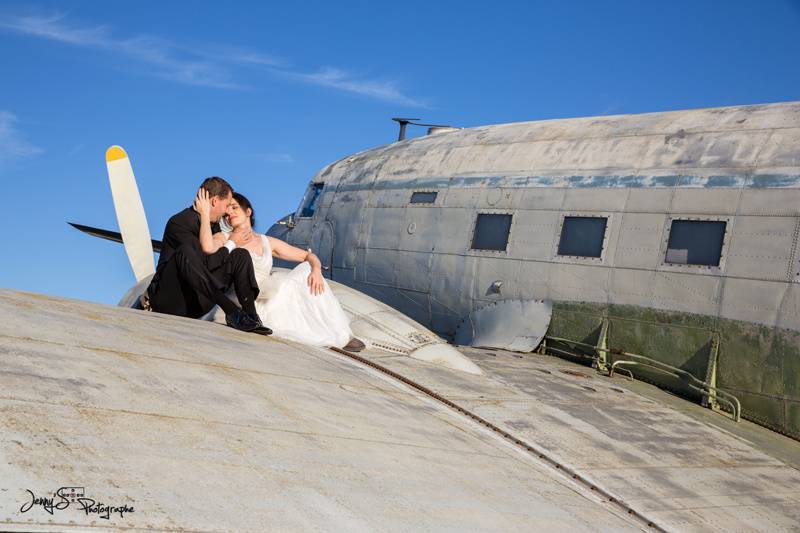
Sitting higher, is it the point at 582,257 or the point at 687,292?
the point at 582,257

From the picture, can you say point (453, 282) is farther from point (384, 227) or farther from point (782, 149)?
point (782, 149)

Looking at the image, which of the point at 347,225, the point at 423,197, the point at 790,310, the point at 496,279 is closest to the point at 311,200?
the point at 347,225

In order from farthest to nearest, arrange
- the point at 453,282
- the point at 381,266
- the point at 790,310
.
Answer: the point at 381,266
the point at 453,282
the point at 790,310

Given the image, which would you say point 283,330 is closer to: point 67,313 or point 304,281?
point 304,281

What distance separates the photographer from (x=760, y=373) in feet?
34.7

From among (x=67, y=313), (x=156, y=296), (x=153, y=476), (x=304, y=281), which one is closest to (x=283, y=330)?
(x=304, y=281)

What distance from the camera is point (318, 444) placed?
5.41m

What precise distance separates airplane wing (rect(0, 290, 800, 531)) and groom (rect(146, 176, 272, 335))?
49 centimetres

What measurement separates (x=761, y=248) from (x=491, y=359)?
3551 millimetres

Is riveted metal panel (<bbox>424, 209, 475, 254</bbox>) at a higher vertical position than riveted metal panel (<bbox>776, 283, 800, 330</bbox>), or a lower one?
higher

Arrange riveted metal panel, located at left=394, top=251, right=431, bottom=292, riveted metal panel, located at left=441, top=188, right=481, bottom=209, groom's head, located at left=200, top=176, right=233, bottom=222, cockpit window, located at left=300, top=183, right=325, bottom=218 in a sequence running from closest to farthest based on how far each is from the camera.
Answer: groom's head, located at left=200, top=176, right=233, bottom=222, riveted metal panel, located at left=441, top=188, right=481, bottom=209, riveted metal panel, located at left=394, top=251, right=431, bottom=292, cockpit window, located at left=300, top=183, right=325, bottom=218

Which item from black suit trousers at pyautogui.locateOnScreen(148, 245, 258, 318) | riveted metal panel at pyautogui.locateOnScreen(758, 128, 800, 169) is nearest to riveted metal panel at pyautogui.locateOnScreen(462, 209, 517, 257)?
riveted metal panel at pyautogui.locateOnScreen(758, 128, 800, 169)

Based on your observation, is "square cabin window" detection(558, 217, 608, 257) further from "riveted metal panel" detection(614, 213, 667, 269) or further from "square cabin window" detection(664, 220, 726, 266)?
"square cabin window" detection(664, 220, 726, 266)

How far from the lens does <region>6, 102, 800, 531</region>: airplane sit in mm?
4711
